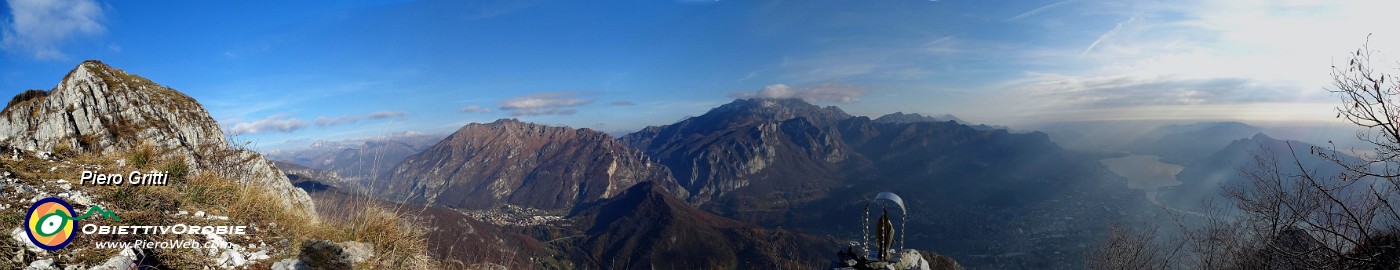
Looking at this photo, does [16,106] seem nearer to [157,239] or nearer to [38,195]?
[38,195]

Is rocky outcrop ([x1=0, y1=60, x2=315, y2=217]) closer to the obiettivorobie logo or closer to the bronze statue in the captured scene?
the obiettivorobie logo

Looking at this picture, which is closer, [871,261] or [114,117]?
[871,261]

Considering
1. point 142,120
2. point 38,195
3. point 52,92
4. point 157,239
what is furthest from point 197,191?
point 52,92

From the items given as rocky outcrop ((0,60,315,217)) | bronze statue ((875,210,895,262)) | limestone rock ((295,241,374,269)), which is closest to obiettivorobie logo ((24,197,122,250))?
limestone rock ((295,241,374,269))

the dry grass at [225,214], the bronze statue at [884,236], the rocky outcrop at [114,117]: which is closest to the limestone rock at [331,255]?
the dry grass at [225,214]

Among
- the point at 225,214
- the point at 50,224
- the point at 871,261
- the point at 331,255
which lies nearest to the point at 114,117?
the point at 225,214

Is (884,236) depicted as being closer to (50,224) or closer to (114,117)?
(50,224)
